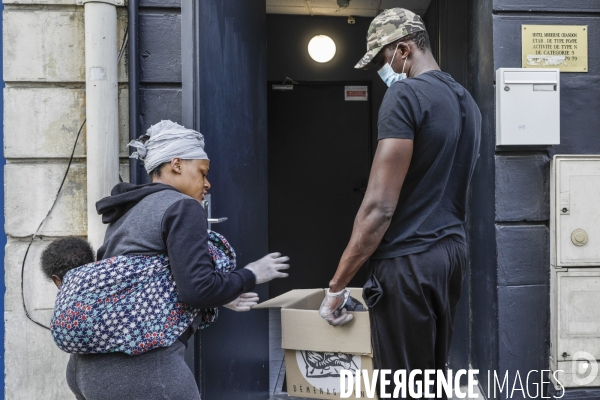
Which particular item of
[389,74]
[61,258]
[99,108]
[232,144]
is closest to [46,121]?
[99,108]

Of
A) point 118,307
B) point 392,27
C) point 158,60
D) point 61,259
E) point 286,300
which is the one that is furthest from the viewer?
point 286,300

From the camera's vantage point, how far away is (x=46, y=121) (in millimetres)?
3057

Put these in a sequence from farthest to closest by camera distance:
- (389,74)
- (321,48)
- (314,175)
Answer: (314,175) → (321,48) → (389,74)

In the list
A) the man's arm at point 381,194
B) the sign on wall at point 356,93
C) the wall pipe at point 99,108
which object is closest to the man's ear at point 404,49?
the man's arm at point 381,194

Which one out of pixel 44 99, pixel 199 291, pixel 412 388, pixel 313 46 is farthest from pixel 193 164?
pixel 313 46

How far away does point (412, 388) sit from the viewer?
2.18 m

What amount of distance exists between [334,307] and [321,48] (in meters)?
4.00

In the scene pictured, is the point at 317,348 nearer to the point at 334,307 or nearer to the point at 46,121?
the point at 334,307

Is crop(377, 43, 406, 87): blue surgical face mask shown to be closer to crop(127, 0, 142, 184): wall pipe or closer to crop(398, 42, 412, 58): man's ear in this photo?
crop(398, 42, 412, 58): man's ear

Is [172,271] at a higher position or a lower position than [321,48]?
lower

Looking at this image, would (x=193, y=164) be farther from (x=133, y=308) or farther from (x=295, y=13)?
(x=295, y=13)

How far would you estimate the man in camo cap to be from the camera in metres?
2.16

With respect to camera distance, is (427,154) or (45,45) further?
(45,45)

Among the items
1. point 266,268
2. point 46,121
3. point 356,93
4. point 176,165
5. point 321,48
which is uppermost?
point 321,48
